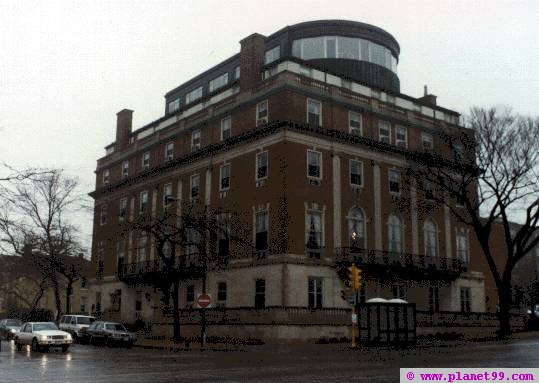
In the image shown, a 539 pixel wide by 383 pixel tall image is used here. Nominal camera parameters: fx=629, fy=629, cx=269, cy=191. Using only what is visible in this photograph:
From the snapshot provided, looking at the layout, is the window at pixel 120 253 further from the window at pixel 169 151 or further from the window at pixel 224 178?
the window at pixel 224 178

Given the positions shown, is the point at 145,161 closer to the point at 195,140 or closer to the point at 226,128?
the point at 195,140

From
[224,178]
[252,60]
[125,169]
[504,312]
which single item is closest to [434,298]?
[504,312]

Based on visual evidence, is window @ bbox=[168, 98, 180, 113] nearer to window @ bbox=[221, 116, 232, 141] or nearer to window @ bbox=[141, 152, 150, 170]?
window @ bbox=[141, 152, 150, 170]

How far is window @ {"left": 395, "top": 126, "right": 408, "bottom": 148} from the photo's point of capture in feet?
162

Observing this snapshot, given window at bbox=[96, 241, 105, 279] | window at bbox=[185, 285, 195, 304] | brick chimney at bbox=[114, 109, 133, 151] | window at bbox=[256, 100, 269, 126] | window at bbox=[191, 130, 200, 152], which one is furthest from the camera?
brick chimney at bbox=[114, 109, 133, 151]

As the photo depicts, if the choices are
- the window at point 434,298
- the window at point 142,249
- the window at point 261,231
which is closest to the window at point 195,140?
the window at point 142,249

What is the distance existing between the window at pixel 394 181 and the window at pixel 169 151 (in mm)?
19199

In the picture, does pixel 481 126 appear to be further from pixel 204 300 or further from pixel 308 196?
pixel 204 300

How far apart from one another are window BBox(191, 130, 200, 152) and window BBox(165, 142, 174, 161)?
3.45 m

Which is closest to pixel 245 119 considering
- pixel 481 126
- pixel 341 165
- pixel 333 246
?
pixel 341 165

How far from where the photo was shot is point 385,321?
111 feet

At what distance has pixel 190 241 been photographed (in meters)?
43.6

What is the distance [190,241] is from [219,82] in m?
19.6

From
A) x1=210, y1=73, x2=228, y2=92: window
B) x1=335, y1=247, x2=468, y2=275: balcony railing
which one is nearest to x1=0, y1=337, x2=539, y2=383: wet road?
x1=335, y1=247, x2=468, y2=275: balcony railing
